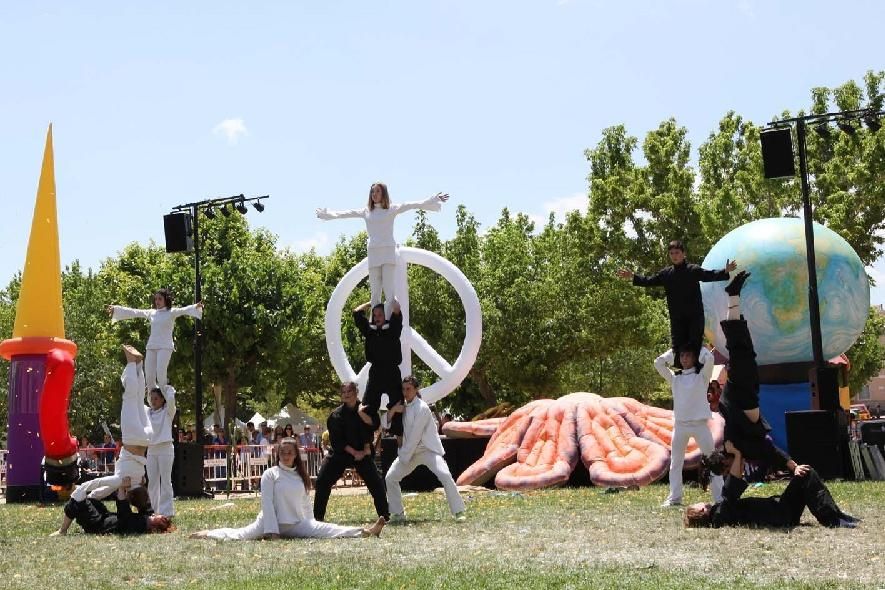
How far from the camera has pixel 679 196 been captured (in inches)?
1593

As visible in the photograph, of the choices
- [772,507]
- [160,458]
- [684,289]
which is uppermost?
[684,289]

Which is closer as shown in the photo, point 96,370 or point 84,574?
point 84,574

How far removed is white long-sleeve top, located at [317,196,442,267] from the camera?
1619 centimetres

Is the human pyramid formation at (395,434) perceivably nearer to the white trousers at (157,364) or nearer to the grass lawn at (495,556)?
the white trousers at (157,364)

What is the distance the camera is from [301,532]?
11000 mm

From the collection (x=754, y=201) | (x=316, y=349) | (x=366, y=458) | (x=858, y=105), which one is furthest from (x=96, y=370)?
(x=366, y=458)

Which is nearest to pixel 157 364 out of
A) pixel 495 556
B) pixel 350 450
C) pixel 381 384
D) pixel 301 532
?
pixel 381 384

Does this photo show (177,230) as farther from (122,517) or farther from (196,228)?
(122,517)

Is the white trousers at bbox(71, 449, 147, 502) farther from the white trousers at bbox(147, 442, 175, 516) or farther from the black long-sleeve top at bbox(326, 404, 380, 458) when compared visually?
the black long-sleeve top at bbox(326, 404, 380, 458)

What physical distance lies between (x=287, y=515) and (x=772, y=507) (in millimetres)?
4297

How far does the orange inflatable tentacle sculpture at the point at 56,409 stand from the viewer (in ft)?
69.8

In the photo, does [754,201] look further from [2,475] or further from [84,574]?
[84,574]

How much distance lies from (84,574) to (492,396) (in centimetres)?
3763

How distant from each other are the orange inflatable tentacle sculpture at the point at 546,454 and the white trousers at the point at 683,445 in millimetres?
5555
